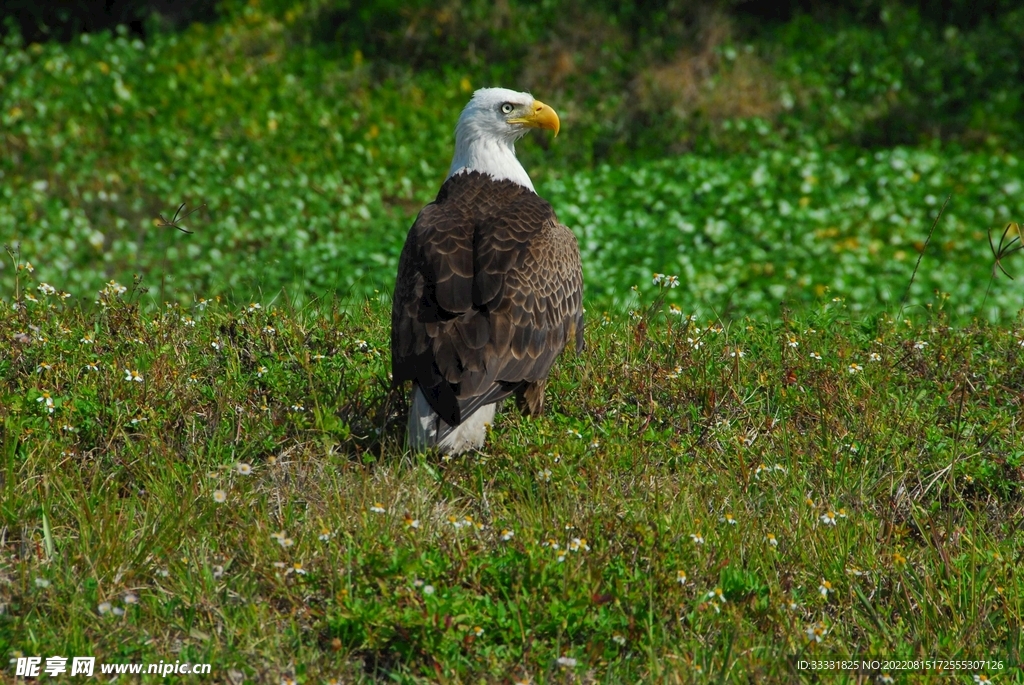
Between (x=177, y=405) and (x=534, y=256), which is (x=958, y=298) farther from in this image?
(x=177, y=405)

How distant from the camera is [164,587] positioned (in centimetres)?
392

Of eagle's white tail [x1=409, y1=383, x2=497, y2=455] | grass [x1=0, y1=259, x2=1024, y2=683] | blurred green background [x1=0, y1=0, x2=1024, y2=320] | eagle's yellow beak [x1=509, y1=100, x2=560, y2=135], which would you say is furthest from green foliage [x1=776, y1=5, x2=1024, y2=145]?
eagle's white tail [x1=409, y1=383, x2=497, y2=455]

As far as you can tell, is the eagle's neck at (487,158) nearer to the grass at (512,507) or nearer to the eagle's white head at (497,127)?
the eagle's white head at (497,127)

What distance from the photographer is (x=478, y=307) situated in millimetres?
5332

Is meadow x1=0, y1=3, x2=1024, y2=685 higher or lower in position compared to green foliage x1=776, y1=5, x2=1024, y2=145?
lower

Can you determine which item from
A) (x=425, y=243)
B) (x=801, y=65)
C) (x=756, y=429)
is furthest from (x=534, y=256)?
(x=801, y=65)

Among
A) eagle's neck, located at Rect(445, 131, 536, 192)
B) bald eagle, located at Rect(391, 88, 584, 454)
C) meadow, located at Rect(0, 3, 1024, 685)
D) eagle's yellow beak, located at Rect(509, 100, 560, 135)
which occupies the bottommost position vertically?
meadow, located at Rect(0, 3, 1024, 685)

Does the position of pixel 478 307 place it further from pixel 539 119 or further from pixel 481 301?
pixel 539 119

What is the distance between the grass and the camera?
12.2ft

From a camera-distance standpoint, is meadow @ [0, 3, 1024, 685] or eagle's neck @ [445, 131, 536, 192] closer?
meadow @ [0, 3, 1024, 685]

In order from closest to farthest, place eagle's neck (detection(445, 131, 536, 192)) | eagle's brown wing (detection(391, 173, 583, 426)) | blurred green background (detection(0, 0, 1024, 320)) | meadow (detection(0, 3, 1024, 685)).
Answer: meadow (detection(0, 3, 1024, 685)), eagle's brown wing (detection(391, 173, 583, 426)), eagle's neck (detection(445, 131, 536, 192)), blurred green background (detection(0, 0, 1024, 320))

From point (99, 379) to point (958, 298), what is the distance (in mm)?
7932

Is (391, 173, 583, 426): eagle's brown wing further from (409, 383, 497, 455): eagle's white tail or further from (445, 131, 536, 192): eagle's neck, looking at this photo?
(445, 131, 536, 192): eagle's neck

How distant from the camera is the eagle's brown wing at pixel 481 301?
16.6ft
